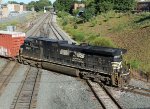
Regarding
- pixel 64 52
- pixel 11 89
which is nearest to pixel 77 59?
pixel 64 52

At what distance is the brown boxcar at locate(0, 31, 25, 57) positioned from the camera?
31.0 metres

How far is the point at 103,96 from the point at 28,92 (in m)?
5.13

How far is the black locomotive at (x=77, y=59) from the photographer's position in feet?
72.8

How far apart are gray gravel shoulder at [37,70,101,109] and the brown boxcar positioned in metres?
7.06

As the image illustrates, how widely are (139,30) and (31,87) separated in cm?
2870

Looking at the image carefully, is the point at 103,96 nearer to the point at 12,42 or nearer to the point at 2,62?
the point at 12,42

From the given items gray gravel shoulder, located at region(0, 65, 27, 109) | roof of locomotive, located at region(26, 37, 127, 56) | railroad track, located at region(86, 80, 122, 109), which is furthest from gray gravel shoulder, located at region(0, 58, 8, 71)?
railroad track, located at region(86, 80, 122, 109)

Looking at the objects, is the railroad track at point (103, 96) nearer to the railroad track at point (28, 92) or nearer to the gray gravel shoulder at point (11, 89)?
the railroad track at point (28, 92)

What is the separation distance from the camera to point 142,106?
60.3 feet

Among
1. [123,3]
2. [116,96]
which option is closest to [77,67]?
[116,96]

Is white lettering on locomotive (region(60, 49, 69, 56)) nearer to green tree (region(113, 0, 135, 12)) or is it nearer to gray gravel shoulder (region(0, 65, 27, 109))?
gray gravel shoulder (region(0, 65, 27, 109))

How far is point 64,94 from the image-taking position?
20.8 meters

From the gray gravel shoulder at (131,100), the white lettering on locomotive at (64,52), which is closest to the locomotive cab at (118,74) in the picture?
the gray gravel shoulder at (131,100)

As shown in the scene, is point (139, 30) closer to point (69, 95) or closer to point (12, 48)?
point (12, 48)
